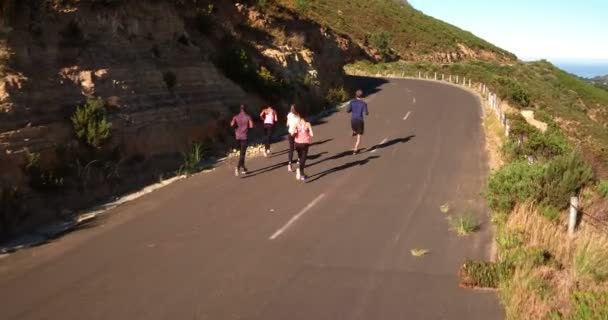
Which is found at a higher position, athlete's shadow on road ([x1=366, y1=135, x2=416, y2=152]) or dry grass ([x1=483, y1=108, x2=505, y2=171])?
dry grass ([x1=483, y1=108, x2=505, y2=171])

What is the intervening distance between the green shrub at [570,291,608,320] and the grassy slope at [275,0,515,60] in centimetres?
8818

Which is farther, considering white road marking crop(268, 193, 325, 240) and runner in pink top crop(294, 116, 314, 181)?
runner in pink top crop(294, 116, 314, 181)

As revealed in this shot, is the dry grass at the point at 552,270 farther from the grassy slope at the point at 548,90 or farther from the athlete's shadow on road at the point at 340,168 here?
the grassy slope at the point at 548,90

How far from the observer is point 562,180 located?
11211 millimetres

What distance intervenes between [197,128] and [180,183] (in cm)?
387

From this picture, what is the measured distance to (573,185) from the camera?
11.2m

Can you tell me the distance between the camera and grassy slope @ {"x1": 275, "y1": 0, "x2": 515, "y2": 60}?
98688 mm

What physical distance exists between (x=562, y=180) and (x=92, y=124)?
9966 millimetres

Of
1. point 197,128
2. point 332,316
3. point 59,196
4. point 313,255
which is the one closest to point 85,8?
point 197,128

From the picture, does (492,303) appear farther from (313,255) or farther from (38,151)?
(38,151)

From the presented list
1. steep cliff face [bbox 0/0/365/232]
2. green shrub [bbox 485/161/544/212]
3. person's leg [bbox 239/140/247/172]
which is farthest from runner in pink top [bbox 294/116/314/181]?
green shrub [bbox 485/161/544/212]

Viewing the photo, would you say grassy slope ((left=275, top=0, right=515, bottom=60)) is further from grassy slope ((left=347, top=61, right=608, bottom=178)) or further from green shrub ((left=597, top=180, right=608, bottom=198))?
green shrub ((left=597, top=180, right=608, bottom=198))

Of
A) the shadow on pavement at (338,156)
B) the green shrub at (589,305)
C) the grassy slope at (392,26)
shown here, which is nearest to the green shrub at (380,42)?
the grassy slope at (392,26)

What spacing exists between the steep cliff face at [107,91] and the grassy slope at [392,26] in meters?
74.5
